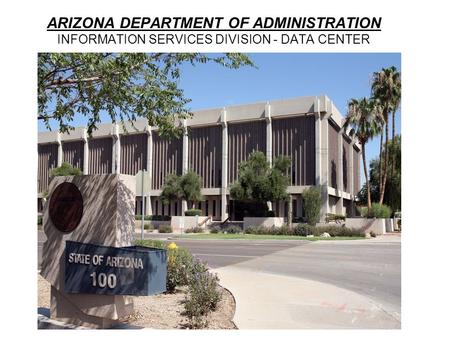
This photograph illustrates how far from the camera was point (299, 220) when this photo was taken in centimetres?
4059

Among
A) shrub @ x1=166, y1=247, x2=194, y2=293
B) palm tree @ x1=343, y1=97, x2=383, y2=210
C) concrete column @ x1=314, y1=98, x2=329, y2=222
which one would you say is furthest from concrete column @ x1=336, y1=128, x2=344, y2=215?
shrub @ x1=166, y1=247, x2=194, y2=293

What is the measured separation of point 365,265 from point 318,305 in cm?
713

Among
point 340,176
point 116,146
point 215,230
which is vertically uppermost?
point 116,146

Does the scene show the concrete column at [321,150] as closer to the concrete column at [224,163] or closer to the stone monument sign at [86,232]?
the concrete column at [224,163]

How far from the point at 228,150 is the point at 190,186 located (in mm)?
5472

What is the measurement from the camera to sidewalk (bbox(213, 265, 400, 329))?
24.5ft

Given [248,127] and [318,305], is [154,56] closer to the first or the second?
[318,305]

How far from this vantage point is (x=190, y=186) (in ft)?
152

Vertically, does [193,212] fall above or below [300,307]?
below

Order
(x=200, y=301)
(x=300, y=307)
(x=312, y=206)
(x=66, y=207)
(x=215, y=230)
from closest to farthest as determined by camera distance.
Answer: (x=66, y=207) → (x=200, y=301) → (x=300, y=307) → (x=312, y=206) → (x=215, y=230)

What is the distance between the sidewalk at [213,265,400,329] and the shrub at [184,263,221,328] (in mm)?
462

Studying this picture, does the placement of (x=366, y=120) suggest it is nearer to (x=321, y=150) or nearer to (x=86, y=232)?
(x=321, y=150)

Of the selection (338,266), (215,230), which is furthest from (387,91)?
(338,266)
